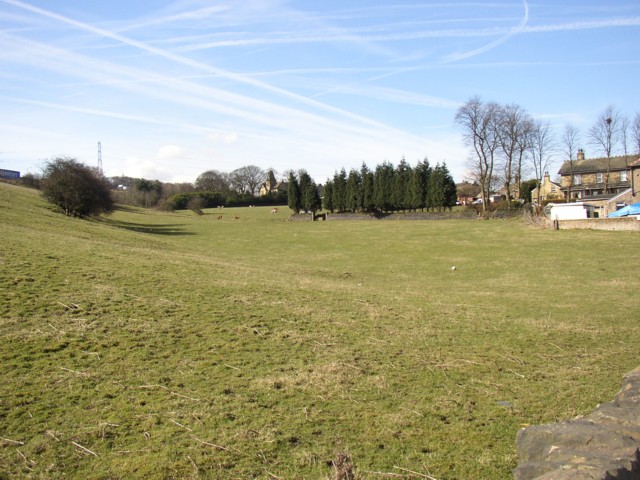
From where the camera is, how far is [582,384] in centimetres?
740

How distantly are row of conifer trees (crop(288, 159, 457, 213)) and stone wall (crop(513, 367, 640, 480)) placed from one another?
217ft

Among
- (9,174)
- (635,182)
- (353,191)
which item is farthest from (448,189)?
(9,174)

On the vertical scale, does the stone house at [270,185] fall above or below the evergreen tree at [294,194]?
above

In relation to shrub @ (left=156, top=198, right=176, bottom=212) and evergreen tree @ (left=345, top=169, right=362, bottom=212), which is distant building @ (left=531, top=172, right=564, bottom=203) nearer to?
evergreen tree @ (left=345, top=169, right=362, bottom=212)

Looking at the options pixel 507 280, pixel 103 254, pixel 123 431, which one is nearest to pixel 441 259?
pixel 507 280

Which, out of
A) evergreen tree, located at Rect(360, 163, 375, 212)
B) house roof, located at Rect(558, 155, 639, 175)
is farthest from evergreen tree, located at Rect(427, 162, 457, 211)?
house roof, located at Rect(558, 155, 639, 175)

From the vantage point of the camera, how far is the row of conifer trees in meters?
68.9

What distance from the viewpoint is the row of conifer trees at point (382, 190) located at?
68938mm

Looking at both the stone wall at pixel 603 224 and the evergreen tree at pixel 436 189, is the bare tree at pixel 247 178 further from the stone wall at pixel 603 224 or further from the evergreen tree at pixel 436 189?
the stone wall at pixel 603 224

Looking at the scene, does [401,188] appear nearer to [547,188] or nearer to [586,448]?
[547,188]

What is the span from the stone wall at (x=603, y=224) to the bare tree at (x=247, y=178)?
403 feet

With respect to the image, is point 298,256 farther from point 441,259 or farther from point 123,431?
point 123,431

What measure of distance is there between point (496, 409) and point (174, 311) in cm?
646

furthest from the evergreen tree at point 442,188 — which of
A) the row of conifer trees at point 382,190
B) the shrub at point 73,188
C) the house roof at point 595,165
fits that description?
the shrub at point 73,188
